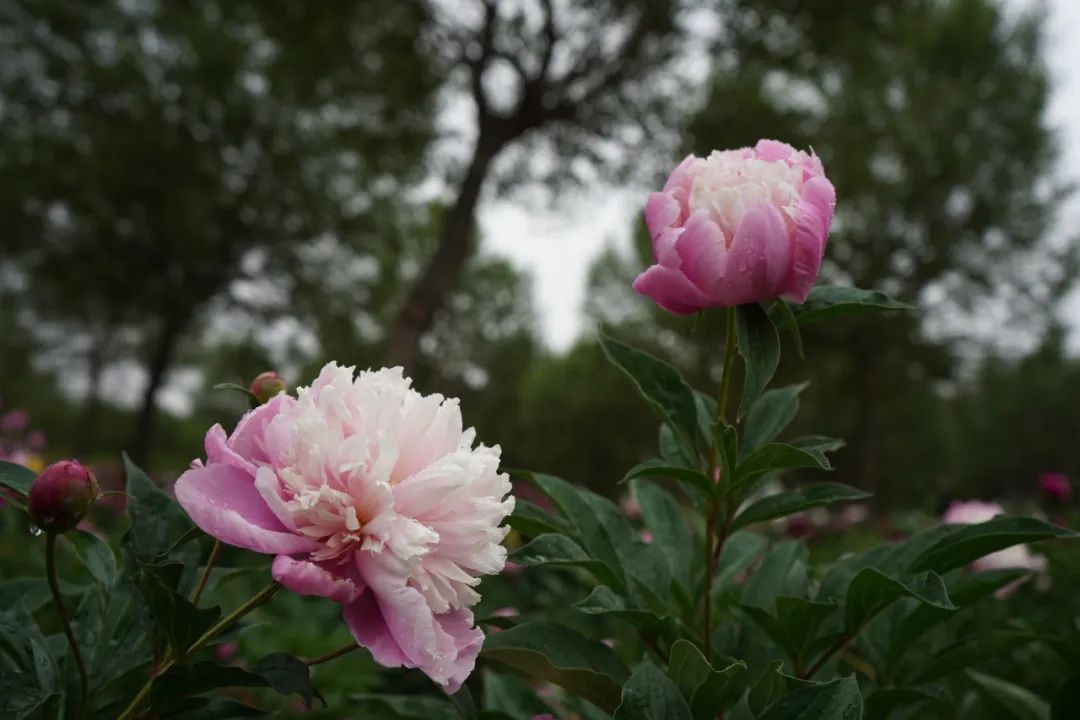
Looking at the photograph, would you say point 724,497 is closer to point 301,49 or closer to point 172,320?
point 301,49

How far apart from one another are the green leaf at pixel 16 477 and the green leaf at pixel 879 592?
69 centimetres

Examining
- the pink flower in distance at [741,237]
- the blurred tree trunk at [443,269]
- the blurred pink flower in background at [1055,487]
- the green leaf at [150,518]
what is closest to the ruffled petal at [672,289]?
the pink flower in distance at [741,237]

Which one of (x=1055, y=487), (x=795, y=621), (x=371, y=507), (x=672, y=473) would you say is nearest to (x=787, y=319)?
(x=672, y=473)

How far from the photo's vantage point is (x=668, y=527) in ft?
3.31

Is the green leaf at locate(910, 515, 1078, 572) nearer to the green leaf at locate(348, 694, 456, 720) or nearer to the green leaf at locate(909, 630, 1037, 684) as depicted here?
the green leaf at locate(909, 630, 1037, 684)

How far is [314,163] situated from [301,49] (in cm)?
603

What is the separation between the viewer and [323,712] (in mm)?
1698

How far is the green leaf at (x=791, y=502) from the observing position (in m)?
0.82

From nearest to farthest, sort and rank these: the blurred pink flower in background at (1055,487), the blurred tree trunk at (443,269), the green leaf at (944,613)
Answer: the green leaf at (944,613) < the blurred pink flower in background at (1055,487) < the blurred tree trunk at (443,269)

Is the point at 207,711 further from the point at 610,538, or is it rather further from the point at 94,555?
the point at 610,538

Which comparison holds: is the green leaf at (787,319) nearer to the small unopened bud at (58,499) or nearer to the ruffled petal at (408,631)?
the ruffled petal at (408,631)

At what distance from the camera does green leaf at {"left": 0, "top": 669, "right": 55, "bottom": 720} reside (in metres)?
0.60

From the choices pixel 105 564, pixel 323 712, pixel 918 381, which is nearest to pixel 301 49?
pixel 323 712

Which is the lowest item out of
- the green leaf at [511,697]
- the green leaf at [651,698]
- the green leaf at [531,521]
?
the green leaf at [651,698]
